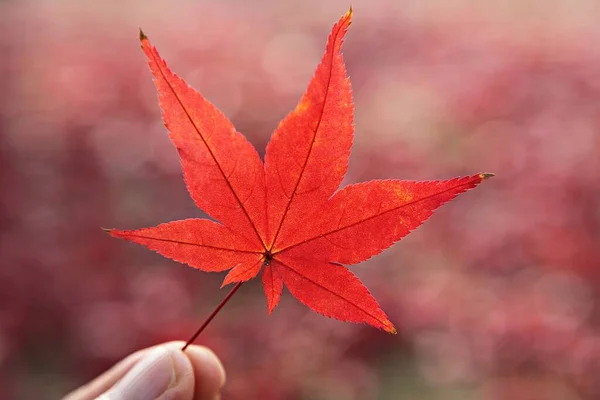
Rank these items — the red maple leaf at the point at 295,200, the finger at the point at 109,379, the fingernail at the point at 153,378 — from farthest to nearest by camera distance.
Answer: the finger at the point at 109,379, the fingernail at the point at 153,378, the red maple leaf at the point at 295,200

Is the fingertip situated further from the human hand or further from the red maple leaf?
the red maple leaf

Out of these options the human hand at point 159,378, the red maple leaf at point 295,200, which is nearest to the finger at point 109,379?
the human hand at point 159,378

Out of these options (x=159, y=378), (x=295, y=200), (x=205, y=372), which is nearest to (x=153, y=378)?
(x=159, y=378)

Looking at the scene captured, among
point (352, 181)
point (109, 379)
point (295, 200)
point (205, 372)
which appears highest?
point (352, 181)

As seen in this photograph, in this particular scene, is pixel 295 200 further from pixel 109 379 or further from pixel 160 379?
pixel 109 379

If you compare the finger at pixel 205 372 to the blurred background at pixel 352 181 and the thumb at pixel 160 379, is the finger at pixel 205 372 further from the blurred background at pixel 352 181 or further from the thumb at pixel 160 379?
the blurred background at pixel 352 181

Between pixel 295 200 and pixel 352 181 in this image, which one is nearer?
pixel 295 200
